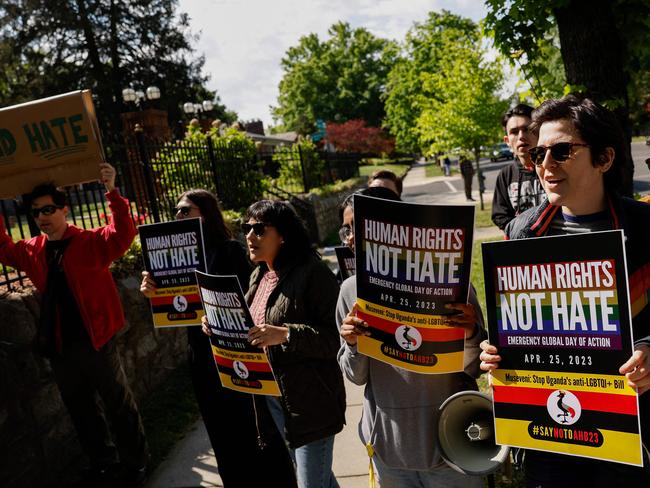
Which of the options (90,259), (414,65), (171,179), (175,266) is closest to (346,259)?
(175,266)

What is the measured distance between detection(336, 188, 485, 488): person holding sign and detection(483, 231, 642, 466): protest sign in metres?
0.28

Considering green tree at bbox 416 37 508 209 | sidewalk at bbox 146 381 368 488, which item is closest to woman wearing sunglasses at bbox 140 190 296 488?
sidewalk at bbox 146 381 368 488

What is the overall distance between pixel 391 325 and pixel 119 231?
2.44m

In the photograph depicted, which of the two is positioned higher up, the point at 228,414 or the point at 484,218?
the point at 228,414

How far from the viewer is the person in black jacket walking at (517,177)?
12.3 ft

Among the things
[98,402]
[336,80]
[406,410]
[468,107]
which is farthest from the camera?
[336,80]

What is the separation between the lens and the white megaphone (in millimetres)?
1988

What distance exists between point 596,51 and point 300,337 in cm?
357

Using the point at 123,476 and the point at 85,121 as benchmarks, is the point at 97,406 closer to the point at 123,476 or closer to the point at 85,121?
the point at 123,476

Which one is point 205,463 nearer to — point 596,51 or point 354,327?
point 354,327

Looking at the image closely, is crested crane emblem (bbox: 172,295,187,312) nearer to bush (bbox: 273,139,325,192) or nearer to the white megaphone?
the white megaphone

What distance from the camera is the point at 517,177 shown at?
13.7 ft

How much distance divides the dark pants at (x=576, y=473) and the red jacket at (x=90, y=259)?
291cm

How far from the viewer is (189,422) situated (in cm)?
504
